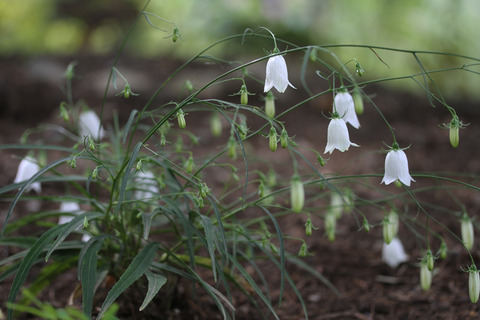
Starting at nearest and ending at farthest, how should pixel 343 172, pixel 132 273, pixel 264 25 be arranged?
pixel 132 273
pixel 343 172
pixel 264 25

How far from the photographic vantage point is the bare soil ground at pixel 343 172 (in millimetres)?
2146

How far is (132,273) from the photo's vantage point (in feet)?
4.99

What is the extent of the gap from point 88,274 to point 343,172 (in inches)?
96.6

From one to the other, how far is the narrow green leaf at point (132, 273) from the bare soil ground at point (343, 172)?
36cm

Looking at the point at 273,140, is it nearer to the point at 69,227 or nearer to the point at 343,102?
the point at 343,102

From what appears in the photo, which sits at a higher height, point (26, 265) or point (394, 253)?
point (394, 253)

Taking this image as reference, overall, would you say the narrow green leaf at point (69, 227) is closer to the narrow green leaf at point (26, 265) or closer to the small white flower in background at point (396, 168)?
the narrow green leaf at point (26, 265)

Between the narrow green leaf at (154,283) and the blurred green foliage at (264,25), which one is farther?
the blurred green foliage at (264,25)

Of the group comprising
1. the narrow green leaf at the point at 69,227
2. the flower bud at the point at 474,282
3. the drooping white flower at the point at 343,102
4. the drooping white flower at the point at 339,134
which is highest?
the drooping white flower at the point at 343,102

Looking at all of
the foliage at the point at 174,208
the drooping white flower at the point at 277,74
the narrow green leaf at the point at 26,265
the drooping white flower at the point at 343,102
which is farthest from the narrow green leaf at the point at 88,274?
the drooping white flower at the point at 343,102

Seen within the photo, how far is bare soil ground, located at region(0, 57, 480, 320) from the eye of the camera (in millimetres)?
2146

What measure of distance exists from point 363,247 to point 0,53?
14.9 ft

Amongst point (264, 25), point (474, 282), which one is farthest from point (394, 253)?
A: point (264, 25)

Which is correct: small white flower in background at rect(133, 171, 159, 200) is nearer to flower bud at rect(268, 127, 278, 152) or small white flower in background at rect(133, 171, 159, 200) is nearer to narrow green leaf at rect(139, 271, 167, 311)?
narrow green leaf at rect(139, 271, 167, 311)
